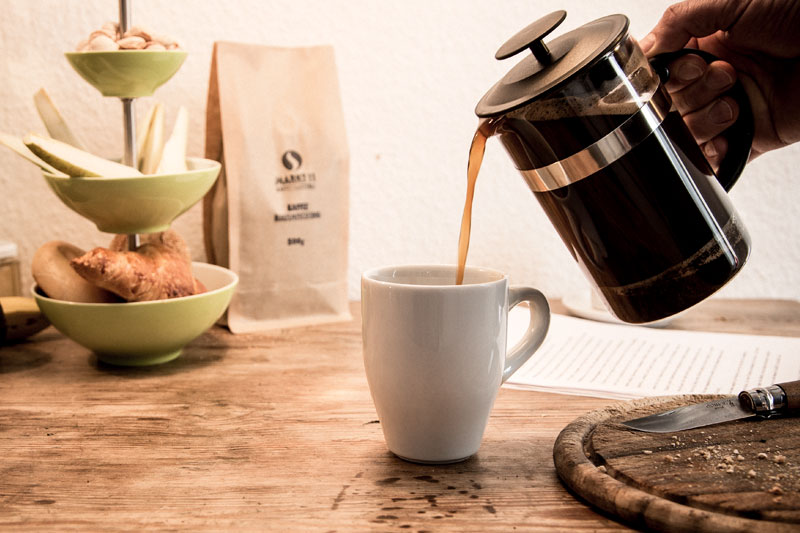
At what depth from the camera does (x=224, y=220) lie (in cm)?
104

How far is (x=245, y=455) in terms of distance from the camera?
628mm

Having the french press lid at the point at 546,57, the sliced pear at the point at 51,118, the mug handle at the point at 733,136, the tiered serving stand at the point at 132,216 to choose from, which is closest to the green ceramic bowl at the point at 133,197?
the tiered serving stand at the point at 132,216

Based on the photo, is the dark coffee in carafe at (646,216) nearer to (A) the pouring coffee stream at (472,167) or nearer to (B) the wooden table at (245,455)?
(A) the pouring coffee stream at (472,167)

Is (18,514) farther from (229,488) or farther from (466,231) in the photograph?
(466,231)

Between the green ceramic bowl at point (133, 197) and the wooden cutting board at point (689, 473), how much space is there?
1.66 ft

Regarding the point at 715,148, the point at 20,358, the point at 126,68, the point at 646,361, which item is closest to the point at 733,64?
the point at 715,148

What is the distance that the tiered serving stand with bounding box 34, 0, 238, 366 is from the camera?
841 millimetres

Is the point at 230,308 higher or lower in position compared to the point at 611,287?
lower

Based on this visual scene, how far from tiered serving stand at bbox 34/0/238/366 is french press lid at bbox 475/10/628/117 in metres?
0.42

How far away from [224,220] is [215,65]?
202mm

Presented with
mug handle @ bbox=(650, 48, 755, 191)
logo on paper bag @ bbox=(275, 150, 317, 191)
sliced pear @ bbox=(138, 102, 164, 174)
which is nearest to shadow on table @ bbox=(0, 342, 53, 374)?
sliced pear @ bbox=(138, 102, 164, 174)

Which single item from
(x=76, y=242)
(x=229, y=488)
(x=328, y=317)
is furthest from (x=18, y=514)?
(x=76, y=242)

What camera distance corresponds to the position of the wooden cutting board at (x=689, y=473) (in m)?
0.48

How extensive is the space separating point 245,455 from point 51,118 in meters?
0.53
